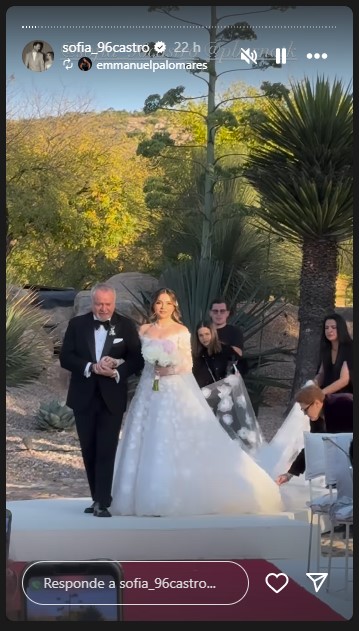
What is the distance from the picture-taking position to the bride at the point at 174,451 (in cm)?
777

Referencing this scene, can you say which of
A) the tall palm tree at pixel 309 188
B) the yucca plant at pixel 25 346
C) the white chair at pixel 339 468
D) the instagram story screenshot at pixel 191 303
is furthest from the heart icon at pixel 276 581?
the yucca plant at pixel 25 346

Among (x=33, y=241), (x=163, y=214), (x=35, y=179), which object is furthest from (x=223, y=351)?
(x=35, y=179)

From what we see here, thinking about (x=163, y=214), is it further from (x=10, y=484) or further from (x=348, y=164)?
(x=10, y=484)

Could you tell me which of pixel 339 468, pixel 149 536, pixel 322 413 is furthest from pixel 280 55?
pixel 322 413

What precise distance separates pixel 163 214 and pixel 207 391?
3.82 feet

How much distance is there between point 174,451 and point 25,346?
8244 mm

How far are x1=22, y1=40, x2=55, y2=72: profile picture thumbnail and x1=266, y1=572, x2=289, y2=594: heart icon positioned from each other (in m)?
2.07

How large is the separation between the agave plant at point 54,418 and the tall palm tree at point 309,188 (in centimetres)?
585

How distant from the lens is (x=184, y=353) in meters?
7.95

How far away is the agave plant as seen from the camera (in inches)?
570

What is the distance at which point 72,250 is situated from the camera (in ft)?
30.3

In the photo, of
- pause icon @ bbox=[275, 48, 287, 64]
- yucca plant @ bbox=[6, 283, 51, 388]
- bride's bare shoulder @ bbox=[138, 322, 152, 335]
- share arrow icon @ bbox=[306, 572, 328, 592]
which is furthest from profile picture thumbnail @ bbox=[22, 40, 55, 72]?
yucca plant @ bbox=[6, 283, 51, 388]

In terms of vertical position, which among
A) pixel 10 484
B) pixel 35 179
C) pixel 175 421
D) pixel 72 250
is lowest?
pixel 10 484

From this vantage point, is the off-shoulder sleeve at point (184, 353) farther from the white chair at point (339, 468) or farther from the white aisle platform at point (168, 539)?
the white chair at point (339, 468)
